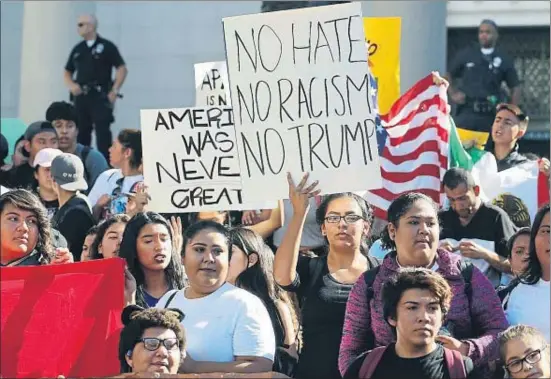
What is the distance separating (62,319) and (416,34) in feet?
28.9

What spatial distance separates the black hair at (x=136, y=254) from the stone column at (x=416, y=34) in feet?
22.6

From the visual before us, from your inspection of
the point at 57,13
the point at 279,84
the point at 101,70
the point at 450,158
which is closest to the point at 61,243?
the point at 279,84

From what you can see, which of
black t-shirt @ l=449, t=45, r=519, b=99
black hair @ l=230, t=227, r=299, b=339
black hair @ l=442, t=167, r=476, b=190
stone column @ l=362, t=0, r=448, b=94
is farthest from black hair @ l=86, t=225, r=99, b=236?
stone column @ l=362, t=0, r=448, b=94

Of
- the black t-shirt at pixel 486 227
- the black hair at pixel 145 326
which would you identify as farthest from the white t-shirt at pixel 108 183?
the black hair at pixel 145 326

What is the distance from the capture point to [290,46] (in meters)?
8.26

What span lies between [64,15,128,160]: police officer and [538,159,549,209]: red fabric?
4.80 m

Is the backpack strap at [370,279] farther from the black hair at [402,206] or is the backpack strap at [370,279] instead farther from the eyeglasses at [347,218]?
the eyeglasses at [347,218]

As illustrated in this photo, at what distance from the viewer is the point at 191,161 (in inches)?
364

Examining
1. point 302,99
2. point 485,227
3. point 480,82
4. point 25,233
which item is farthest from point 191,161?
point 480,82

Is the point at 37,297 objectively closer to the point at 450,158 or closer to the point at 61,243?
the point at 61,243

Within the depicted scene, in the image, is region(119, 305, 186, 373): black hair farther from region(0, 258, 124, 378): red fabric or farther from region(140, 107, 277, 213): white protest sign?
region(140, 107, 277, 213): white protest sign

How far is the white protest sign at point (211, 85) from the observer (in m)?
11.0

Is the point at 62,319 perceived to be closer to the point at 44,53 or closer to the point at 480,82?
the point at 480,82

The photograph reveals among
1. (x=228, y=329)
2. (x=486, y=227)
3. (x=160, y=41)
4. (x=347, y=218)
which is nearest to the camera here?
(x=228, y=329)
